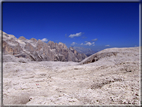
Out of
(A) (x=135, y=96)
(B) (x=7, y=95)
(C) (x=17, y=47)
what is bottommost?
(B) (x=7, y=95)

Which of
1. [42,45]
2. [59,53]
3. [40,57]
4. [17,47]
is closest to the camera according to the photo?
[17,47]

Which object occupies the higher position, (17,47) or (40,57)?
(17,47)

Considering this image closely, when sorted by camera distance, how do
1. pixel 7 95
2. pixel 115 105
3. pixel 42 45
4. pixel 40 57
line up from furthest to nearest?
pixel 42 45, pixel 40 57, pixel 7 95, pixel 115 105

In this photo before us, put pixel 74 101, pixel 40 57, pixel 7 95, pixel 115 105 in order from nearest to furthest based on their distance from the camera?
pixel 115 105
pixel 74 101
pixel 7 95
pixel 40 57

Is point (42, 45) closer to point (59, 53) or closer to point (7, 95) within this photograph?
point (59, 53)

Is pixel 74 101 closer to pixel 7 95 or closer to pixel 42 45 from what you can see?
pixel 7 95

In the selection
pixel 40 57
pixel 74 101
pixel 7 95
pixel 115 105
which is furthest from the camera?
pixel 40 57

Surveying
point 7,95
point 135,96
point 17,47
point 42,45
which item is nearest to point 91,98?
point 135,96

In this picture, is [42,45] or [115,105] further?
[42,45]

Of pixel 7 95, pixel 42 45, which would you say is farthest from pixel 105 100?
pixel 42 45
